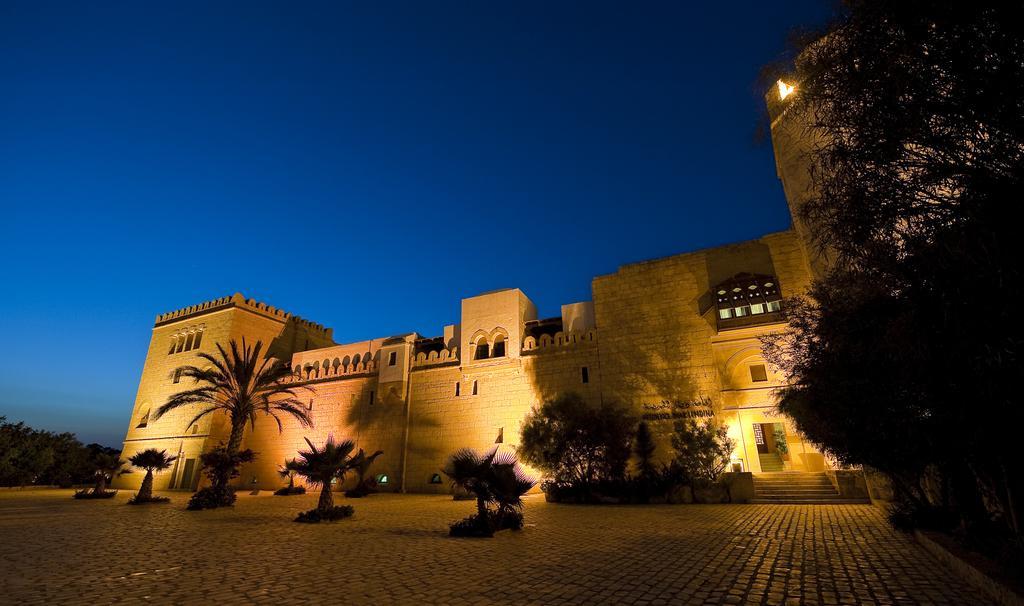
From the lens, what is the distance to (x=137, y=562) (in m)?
5.62

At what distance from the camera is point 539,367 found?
19.1 m

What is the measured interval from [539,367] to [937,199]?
1636cm

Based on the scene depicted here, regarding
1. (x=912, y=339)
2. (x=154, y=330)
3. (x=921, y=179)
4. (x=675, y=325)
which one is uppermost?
(x=154, y=330)

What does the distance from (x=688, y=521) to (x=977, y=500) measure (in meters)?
4.59

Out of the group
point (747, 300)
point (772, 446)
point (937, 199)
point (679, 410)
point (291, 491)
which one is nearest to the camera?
point (937, 199)

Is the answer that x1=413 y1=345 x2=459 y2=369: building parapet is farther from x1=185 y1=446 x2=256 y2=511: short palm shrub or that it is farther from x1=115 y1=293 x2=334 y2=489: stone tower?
x1=115 y1=293 x2=334 y2=489: stone tower

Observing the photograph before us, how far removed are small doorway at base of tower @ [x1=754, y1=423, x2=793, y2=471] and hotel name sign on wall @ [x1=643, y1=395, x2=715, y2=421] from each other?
5.45 metres

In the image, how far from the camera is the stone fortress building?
1565cm

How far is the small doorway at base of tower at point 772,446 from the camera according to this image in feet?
62.2

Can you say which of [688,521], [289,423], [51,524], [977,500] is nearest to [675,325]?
[688,521]

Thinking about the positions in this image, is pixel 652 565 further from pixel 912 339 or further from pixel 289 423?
pixel 289 423

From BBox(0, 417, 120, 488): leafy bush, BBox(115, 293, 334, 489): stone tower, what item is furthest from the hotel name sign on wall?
BBox(0, 417, 120, 488): leafy bush

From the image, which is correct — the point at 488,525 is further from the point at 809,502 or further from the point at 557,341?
the point at 557,341

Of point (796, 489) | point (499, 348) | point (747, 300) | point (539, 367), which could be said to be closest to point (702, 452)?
point (796, 489)
